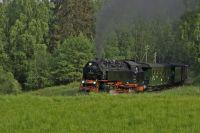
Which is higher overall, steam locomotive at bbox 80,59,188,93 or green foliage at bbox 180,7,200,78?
green foliage at bbox 180,7,200,78

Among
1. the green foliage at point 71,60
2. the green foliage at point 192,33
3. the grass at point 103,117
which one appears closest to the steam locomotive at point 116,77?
the grass at point 103,117

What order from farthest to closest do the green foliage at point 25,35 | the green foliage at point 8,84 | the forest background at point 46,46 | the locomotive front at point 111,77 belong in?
the green foliage at point 25,35 < the forest background at point 46,46 < the green foliage at point 8,84 < the locomotive front at point 111,77

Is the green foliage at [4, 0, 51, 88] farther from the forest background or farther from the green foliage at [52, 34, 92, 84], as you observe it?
the green foliage at [52, 34, 92, 84]

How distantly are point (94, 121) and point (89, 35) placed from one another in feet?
231

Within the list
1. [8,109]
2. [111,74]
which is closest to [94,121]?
[8,109]

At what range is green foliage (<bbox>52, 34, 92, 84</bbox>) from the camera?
64.4m

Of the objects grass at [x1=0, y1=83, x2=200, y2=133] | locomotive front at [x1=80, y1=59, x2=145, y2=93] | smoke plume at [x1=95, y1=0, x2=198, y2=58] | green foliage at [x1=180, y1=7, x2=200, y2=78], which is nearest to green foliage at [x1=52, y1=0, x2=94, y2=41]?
smoke plume at [x1=95, y1=0, x2=198, y2=58]

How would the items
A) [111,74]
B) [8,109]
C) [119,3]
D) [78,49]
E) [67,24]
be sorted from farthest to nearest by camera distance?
1. [67,24]
2. [78,49]
3. [119,3]
4. [111,74]
5. [8,109]

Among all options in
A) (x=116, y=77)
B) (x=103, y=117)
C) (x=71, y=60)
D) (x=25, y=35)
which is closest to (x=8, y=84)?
(x=71, y=60)

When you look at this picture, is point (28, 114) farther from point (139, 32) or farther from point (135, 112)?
point (139, 32)

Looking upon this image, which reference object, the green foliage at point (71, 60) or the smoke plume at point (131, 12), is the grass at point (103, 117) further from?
the green foliage at point (71, 60)

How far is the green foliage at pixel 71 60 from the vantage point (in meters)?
64.4

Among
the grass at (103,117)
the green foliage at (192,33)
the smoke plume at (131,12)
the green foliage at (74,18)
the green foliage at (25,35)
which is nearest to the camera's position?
the grass at (103,117)

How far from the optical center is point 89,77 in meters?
35.9
